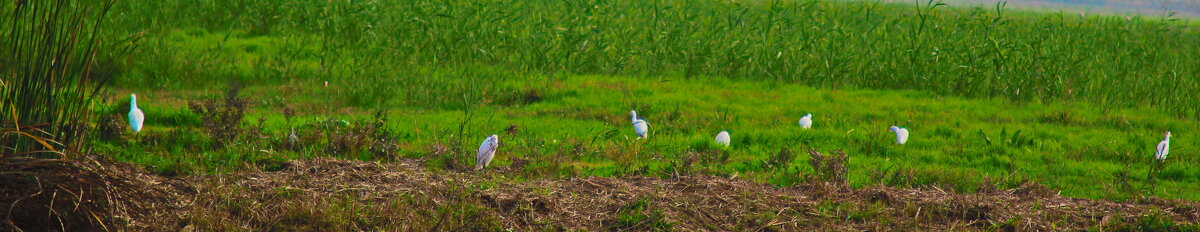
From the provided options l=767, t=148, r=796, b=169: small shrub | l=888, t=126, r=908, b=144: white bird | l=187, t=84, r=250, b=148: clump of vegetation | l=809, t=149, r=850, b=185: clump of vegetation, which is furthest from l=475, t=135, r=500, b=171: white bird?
l=888, t=126, r=908, b=144: white bird

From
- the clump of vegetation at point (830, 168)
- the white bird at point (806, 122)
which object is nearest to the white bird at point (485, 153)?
the clump of vegetation at point (830, 168)

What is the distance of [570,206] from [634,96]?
469 cm

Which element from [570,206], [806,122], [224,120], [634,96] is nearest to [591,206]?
[570,206]

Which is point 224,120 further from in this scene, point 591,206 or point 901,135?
point 901,135

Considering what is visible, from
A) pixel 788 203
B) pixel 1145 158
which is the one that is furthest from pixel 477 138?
pixel 1145 158

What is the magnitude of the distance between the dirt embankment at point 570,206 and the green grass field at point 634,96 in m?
0.56

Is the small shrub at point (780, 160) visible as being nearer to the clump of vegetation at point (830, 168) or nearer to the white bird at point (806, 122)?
the clump of vegetation at point (830, 168)

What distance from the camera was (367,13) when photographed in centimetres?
1343

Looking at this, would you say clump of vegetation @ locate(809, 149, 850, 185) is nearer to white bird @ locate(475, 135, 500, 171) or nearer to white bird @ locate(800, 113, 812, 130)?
white bird @ locate(800, 113, 812, 130)

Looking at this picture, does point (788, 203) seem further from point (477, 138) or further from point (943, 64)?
point (943, 64)

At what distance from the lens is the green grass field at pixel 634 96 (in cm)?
704

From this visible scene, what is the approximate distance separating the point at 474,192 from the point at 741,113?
444 cm

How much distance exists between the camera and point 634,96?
1005 centimetres

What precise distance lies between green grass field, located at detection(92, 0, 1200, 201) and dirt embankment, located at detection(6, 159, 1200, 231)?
0.56m
